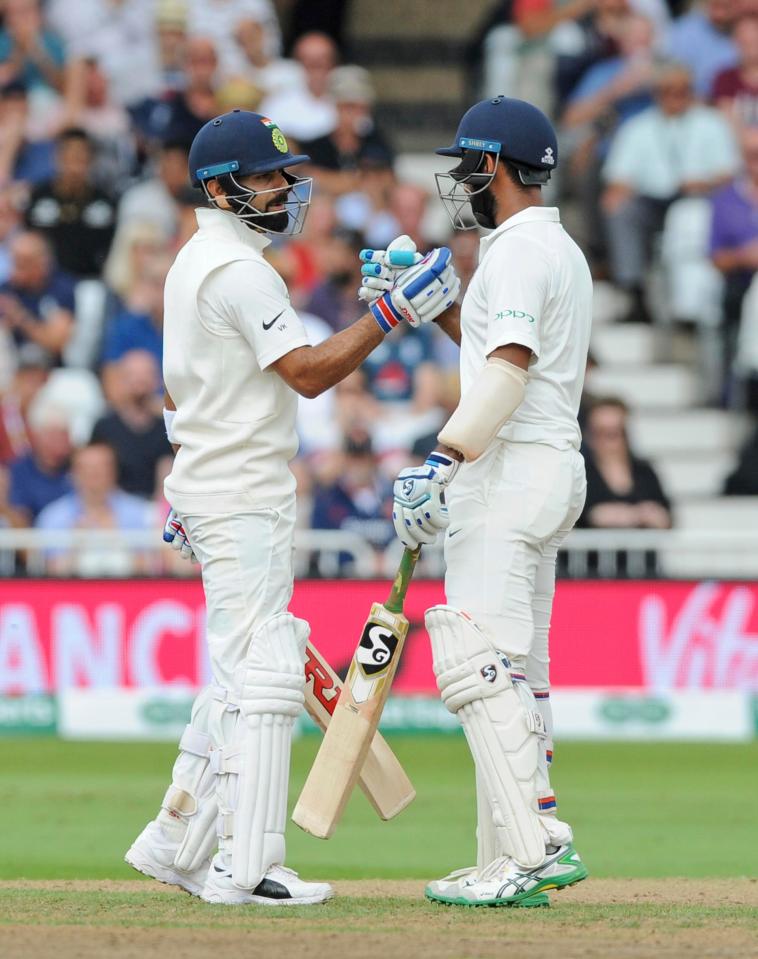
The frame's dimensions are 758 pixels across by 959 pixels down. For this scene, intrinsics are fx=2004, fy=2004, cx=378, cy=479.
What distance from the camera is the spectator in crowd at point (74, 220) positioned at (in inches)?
522

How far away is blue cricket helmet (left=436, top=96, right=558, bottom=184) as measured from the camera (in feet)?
18.9

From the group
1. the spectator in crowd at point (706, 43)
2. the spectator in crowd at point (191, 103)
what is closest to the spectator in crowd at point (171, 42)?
the spectator in crowd at point (191, 103)

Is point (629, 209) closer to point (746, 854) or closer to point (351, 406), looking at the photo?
point (351, 406)

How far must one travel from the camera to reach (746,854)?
291 inches

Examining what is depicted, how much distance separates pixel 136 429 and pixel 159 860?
6.08m

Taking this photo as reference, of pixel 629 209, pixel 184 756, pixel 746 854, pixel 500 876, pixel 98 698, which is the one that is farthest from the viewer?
pixel 629 209

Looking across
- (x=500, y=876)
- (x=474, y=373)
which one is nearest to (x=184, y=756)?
(x=500, y=876)

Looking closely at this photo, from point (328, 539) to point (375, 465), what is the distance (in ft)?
2.34

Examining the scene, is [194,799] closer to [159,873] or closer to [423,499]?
[159,873]

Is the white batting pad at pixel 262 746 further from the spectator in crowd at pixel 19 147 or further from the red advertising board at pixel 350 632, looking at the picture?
the spectator in crowd at pixel 19 147

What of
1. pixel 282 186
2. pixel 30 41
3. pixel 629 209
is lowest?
pixel 282 186

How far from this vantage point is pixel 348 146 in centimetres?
1372

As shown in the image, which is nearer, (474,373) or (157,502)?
(474,373)

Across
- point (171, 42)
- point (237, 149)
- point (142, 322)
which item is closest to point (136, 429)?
point (142, 322)
